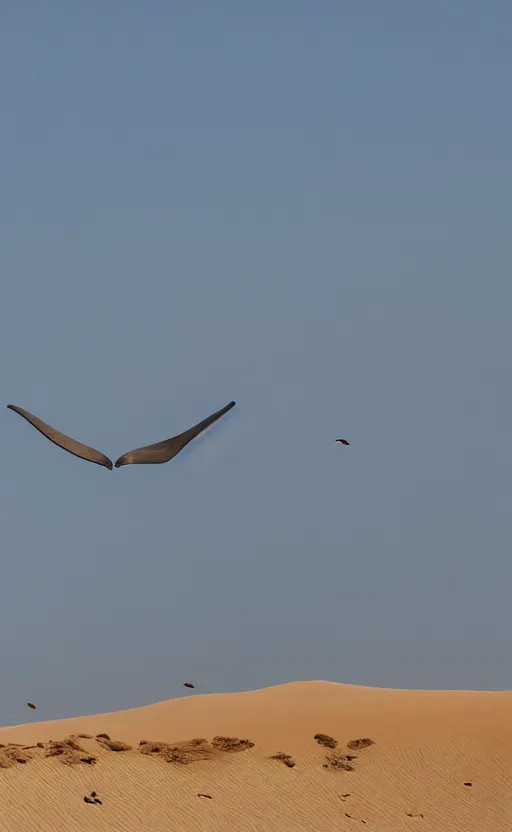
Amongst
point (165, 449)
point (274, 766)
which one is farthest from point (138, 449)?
point (274, 766)

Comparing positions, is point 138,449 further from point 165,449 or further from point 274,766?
point 274,766

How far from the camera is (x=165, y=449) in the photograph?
41906mm

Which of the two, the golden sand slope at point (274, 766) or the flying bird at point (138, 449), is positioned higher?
the flying bird at point (138, 449)

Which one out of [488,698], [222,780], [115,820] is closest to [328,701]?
[488,698]

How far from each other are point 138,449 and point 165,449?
82 cm

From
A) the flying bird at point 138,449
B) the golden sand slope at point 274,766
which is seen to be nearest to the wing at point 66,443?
the flying bird at point 138,449

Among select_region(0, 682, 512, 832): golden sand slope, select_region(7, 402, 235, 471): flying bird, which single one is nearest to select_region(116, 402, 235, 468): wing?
select_region(7, 402, 235, 471): flying bird

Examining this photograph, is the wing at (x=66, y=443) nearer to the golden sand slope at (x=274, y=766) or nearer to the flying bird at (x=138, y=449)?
the flying bird at (x=138, y=449)

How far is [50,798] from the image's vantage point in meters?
41.5

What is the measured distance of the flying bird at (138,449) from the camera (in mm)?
41250

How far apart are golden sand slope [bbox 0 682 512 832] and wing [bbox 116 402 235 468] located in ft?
32.8

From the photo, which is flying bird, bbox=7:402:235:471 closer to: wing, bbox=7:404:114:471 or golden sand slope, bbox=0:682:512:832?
wing, bbox=7:404:114:471

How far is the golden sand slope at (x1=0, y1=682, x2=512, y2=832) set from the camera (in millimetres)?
41562

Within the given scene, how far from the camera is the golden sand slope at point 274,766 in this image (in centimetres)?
4156
